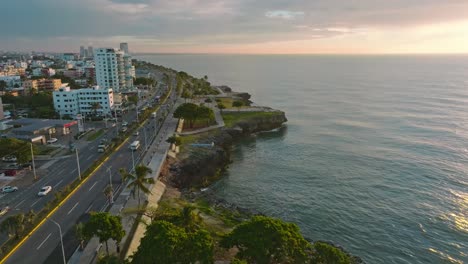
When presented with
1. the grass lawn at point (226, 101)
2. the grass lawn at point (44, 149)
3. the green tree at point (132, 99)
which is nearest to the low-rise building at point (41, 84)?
the green tree at point (132, 99)

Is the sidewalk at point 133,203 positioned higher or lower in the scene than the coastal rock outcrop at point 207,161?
higher

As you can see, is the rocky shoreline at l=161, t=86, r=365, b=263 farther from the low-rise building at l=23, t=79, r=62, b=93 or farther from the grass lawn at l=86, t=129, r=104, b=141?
the low-rise building at l=23, t=79, r=62, b=93

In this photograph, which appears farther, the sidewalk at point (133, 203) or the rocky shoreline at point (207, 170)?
the rocky shoreline at point (207, 170)

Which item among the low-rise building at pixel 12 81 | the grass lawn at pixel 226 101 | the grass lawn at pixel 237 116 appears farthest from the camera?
the low-rise building at pixel 12 81

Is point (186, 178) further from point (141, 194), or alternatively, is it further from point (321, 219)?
point (321, 219)

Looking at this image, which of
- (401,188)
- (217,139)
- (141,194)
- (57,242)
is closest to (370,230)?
(401,188)

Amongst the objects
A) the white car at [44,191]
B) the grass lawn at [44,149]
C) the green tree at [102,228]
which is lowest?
the grass lawn at [44,149]

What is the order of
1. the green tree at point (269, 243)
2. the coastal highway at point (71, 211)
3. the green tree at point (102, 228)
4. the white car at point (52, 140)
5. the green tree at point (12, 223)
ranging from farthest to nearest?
the white car at point (52, 140) < the coastal highway at point (71, 211) < the green tree at point (12, 223) < the green tree at point (102, 228) < the green tree at point (269, 243)

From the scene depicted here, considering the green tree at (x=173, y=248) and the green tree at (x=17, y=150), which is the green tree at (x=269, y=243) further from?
the green tree at (x=17, y=150)

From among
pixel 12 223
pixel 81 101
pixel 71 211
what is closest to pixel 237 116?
pixel 81 101
